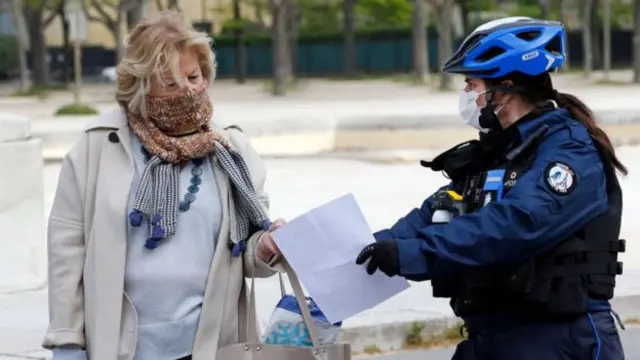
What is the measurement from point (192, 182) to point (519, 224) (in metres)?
1.05

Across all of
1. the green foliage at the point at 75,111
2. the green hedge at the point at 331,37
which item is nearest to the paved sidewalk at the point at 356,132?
the green foliage at the point at 75,111

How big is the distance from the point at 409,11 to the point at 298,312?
6132cm

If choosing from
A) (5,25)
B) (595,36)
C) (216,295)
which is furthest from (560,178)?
(5,25)

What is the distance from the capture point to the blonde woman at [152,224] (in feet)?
11.7

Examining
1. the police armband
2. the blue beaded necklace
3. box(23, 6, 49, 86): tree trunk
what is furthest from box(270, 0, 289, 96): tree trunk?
the police armband

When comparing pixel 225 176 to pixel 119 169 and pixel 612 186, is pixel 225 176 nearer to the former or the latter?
pixel 119 169

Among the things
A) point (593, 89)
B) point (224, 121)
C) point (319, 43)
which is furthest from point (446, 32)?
point (224, 121)

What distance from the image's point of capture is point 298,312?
11.6 ft

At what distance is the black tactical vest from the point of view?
3.12m

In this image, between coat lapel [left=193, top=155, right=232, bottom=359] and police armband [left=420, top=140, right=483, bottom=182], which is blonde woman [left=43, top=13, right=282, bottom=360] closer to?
coat lapel [left=193, top=155, right=232, bottom=359]

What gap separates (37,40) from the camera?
5353cm

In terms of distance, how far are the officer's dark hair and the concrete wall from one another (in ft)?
21.4

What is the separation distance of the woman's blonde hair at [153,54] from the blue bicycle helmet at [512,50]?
0.76 metres

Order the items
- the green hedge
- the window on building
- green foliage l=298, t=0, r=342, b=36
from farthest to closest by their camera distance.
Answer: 1. the window on building
2. the green hedge
3. green foliage l=298, t=0, r=342, b=36
